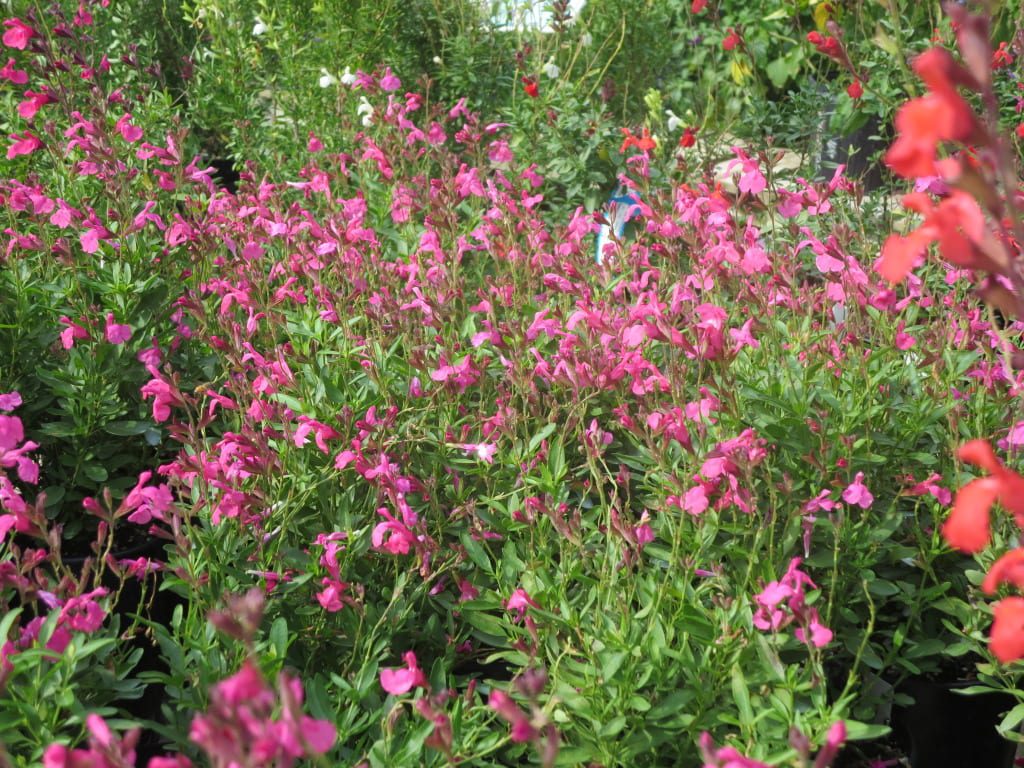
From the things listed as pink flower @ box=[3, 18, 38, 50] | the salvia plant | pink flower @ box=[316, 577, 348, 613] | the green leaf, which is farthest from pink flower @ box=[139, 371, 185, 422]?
pink flower @ box=[3, 18, 38, 50]

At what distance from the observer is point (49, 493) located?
2.72 meters

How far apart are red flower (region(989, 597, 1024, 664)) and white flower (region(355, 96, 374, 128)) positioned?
3870mm

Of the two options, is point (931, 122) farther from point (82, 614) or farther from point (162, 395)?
point (162, 395)

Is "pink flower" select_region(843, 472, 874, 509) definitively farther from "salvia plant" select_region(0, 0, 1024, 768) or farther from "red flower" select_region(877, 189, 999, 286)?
"red flower" select_region(877, 189, 999, 286)

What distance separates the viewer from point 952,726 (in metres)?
2.41

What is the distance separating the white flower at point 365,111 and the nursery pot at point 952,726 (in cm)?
310

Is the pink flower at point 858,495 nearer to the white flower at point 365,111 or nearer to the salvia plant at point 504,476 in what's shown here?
the salvia plant at point 504,476

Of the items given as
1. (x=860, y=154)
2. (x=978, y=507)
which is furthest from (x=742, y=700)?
(x=860, y=154)

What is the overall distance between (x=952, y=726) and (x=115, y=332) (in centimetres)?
218

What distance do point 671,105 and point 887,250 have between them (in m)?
6.50

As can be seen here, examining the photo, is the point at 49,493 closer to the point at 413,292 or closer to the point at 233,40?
the point at 413,292

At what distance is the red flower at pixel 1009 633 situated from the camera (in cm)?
93

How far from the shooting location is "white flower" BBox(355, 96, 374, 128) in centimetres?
460

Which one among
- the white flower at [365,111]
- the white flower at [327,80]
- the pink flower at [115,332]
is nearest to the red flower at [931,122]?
the pink flower at [115,332]
